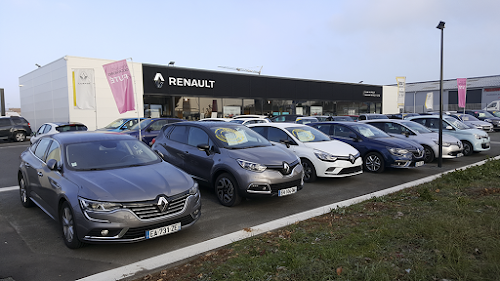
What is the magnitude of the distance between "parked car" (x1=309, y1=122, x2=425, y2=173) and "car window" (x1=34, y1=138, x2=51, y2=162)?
801 cm

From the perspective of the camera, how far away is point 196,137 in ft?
24.6

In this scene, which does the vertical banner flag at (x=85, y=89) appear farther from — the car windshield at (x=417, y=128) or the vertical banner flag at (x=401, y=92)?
the vertical banner flag at (x=401, y=92)

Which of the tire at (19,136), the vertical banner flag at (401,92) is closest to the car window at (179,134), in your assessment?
the tire at (19,136)

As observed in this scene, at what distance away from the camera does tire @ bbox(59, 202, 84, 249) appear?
443 centimetres

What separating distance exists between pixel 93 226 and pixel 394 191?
6.08m

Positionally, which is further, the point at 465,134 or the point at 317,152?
the point at 465,134

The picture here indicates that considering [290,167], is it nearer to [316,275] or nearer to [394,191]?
[394,191]

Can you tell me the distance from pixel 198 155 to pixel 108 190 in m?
2.92

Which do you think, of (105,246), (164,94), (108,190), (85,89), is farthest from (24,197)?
(164,94)

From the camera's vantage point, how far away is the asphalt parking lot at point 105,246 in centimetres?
409

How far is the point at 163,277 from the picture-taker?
148 inches

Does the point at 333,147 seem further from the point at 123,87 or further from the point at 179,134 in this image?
the point at 123,87

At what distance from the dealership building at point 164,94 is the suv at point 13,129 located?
97.7 inches

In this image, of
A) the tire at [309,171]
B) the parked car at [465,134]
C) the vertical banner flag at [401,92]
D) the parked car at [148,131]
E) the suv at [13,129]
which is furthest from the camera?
the vertical banner flag at [401,92]
